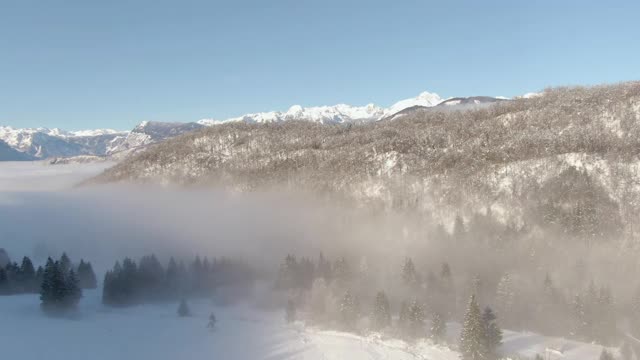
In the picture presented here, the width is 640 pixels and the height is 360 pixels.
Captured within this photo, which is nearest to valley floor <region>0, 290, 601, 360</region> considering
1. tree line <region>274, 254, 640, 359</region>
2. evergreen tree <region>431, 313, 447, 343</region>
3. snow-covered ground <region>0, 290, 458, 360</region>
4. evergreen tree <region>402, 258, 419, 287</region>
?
snow-covered ground <region>0, 290, 458, 360</region>

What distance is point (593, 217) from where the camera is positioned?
152 m

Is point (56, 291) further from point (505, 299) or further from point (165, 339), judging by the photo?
point (505, 299)

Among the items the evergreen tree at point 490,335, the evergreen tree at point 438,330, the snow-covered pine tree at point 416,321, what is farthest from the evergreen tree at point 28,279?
the evergreen tree at point 490,335

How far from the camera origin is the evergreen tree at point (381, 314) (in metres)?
95.7

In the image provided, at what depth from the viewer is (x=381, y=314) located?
315 ft

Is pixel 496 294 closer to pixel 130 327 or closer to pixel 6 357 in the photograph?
pixel 130 327

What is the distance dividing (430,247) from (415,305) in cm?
6409

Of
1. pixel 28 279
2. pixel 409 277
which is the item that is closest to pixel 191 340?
pixel 409 277

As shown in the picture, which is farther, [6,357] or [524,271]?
[524,271]

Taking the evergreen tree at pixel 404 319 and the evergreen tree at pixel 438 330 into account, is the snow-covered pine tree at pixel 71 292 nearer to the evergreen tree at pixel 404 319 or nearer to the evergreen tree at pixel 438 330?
the evergreen tree at pixel 404 319

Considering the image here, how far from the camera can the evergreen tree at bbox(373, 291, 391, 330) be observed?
95688 millimetres

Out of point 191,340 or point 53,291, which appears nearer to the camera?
point 191,340

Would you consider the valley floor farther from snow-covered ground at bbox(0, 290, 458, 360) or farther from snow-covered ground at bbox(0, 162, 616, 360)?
snow-covered ground at bbox(0, 162, 616, 360)

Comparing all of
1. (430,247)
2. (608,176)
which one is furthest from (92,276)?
(608,176)
